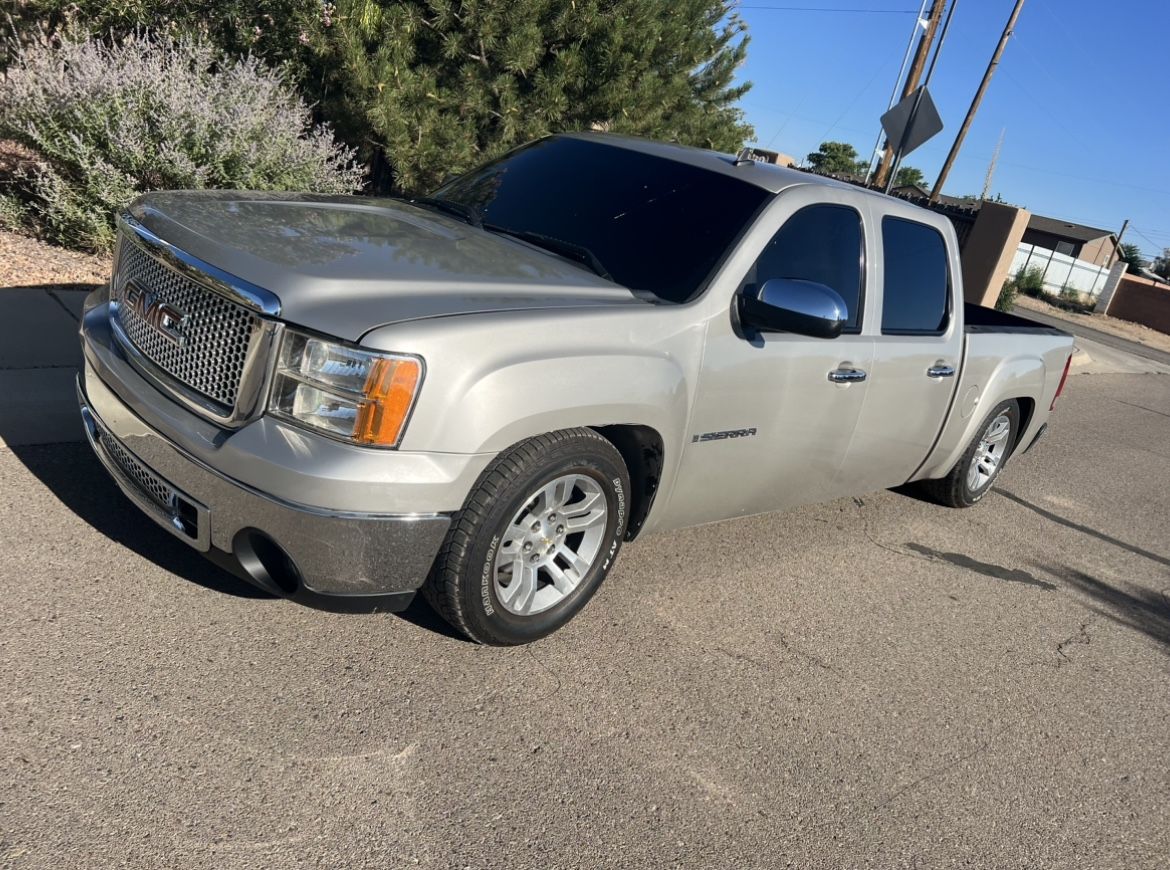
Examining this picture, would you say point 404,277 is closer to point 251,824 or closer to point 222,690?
point 222,690

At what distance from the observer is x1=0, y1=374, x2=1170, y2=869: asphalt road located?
2.76 m

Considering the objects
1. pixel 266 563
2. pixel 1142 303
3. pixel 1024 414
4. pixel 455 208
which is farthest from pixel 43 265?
pixel 1142 303

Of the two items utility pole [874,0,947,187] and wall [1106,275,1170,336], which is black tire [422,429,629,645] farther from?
wall [1106,275,1170,336]

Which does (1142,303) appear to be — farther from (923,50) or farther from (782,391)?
(782,391)

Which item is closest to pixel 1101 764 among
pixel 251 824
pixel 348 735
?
pixel 348 735

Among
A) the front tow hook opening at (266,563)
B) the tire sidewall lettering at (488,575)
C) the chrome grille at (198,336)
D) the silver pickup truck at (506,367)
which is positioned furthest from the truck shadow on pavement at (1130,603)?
the chrome grille at (198,336)

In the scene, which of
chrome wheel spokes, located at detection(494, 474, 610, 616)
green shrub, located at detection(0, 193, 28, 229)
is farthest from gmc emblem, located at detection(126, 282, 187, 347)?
green shrub, located at detection(0, 193, 28, 229)

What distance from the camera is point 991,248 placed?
19797 mm

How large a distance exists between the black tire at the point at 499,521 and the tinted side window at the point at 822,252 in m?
1.09

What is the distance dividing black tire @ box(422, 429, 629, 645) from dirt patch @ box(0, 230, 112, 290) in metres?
4.80

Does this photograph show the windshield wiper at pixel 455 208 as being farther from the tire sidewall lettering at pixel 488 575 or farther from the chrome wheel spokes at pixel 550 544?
the tire sidewall lettering at pixel 488 575

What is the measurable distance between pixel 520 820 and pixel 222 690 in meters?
1.05

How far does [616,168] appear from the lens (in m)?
4.64

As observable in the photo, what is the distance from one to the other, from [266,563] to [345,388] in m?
0.64
